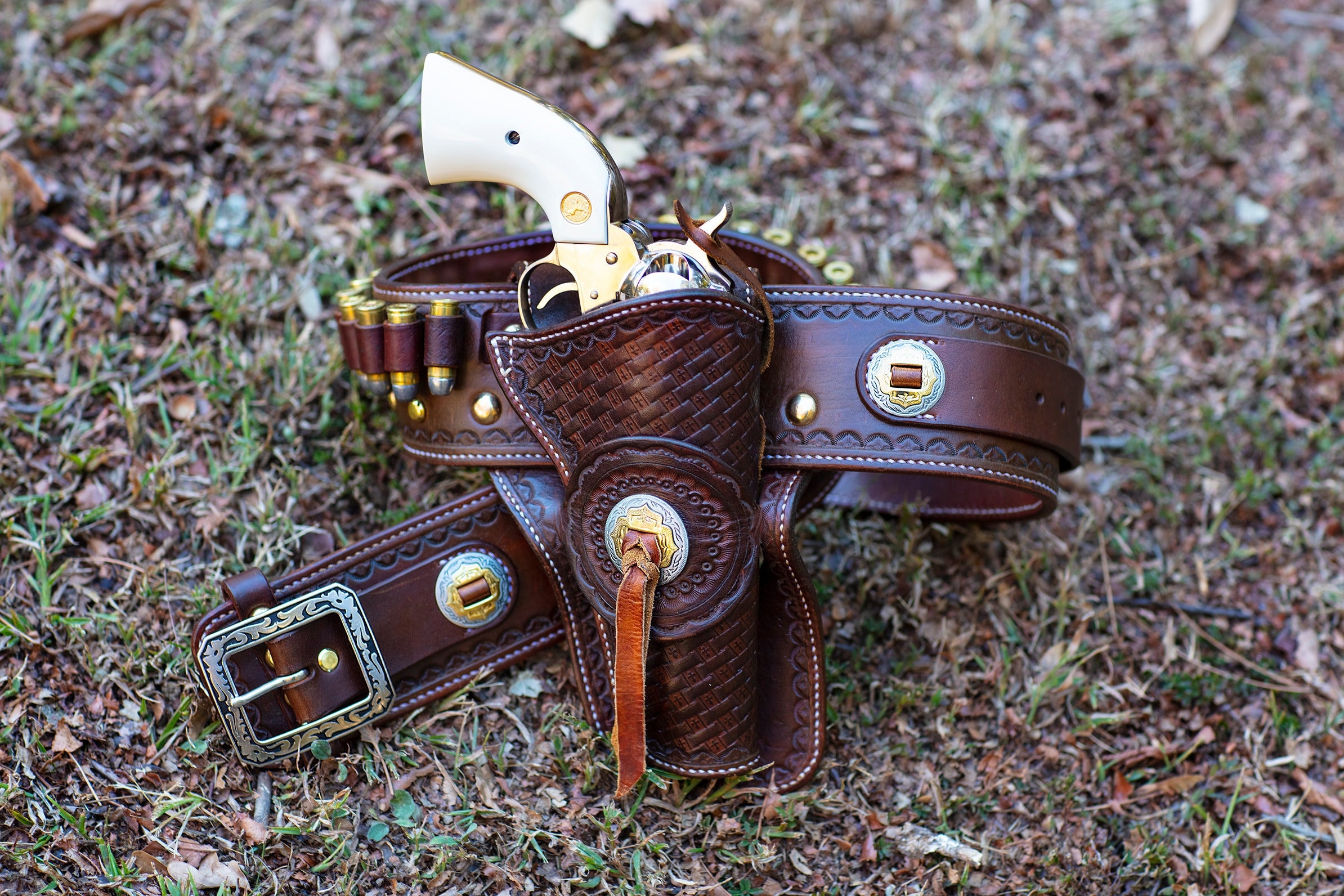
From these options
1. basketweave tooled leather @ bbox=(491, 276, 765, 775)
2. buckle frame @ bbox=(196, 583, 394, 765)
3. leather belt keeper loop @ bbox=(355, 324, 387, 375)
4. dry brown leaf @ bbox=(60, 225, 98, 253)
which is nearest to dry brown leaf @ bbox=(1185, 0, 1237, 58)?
basketweave tooled leather @ bbox=(491, 276, 765, 775)

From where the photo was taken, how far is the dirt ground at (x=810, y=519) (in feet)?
8.95

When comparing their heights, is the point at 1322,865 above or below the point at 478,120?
below

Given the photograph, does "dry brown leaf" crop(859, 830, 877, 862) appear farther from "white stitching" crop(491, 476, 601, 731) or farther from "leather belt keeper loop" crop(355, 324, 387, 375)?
"leather belt keeper loop" crop(355, 324, 387, 375)

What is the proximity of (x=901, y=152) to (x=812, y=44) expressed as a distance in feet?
2.11

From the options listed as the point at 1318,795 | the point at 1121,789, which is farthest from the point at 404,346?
the point at 1318,795

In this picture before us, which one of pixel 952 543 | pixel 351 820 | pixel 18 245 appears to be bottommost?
pixel 351 820

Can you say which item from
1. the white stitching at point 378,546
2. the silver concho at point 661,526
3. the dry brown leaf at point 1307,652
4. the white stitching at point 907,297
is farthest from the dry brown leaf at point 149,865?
the dry brown leaf at point 1307,652

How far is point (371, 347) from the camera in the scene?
9.50 ft

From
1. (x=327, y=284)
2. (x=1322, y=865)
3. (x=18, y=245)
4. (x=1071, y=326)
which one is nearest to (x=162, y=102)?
(x=18, y=245)

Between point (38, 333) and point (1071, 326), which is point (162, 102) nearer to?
point (38, 333)

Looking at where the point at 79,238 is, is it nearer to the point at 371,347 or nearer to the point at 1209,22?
the point at 371,347

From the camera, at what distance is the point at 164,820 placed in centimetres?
258

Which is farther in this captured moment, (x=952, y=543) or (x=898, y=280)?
(x=898, y=280)

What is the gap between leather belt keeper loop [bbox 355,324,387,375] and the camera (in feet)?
9.45
